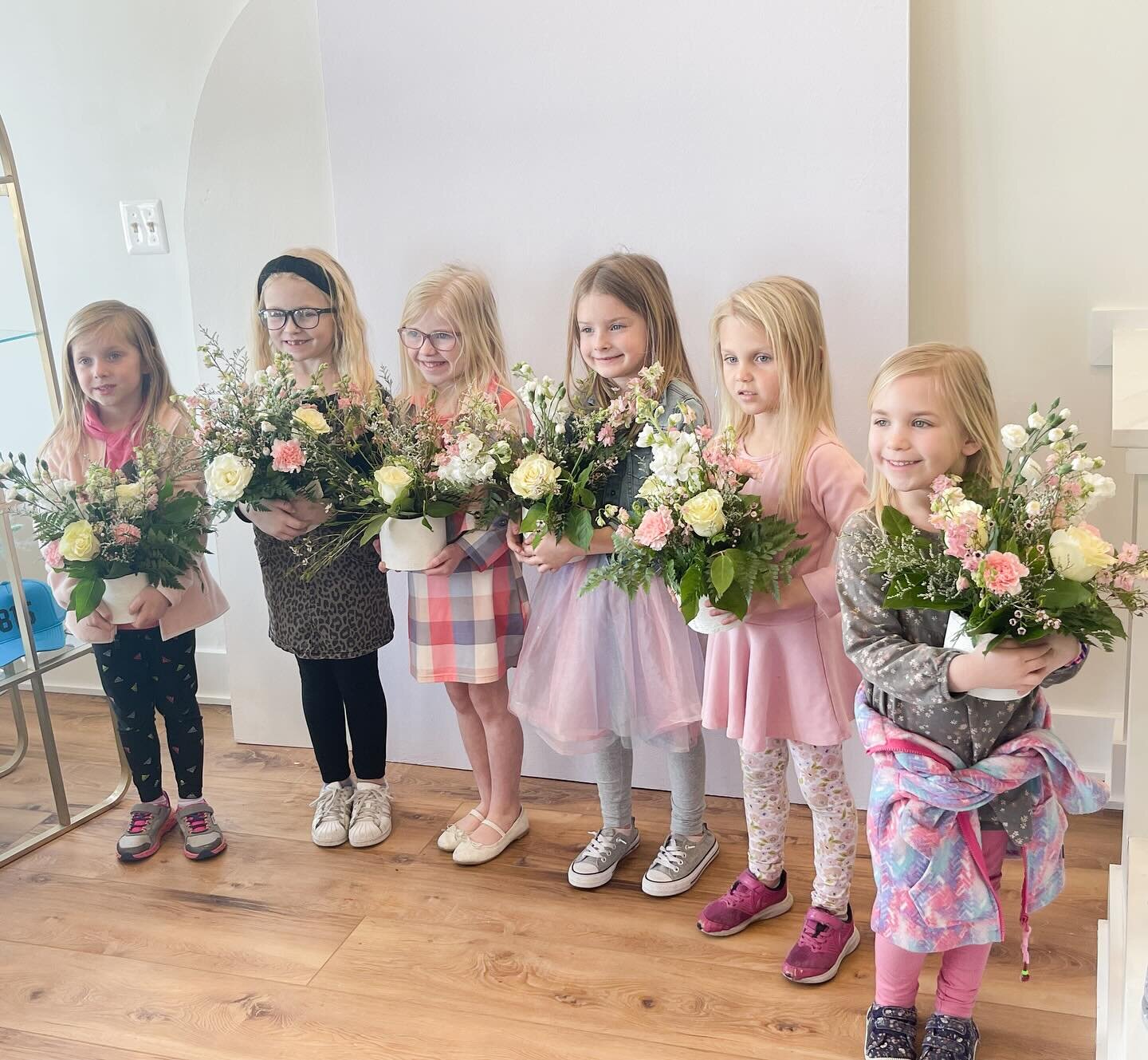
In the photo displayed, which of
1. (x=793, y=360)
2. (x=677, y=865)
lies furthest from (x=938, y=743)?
(x=677, y=865)

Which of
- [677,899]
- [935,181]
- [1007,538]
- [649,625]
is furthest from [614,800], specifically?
[935,181]

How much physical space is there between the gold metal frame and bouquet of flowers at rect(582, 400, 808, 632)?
1671 millimetres

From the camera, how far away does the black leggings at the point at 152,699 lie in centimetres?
280

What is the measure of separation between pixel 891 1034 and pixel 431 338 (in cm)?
162

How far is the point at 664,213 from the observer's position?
264 centimetres

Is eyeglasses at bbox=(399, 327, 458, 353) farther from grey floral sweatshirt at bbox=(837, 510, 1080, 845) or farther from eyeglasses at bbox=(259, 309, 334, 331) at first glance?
grey floral sweatshirt at bbox=(837, 510, 1080, 845)

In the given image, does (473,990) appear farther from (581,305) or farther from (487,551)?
(581,305)

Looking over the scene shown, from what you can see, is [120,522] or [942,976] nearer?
[942,976]

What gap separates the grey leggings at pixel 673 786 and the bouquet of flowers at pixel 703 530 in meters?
0.51

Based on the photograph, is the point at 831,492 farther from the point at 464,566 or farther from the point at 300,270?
the point at 300,270

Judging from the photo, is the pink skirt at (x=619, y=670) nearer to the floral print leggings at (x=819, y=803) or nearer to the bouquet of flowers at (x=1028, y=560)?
the floral print leggings at (x=819, y=803)

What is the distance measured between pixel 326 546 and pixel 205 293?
931 millimetres

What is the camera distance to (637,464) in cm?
235

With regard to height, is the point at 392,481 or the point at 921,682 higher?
the point at 392,481
